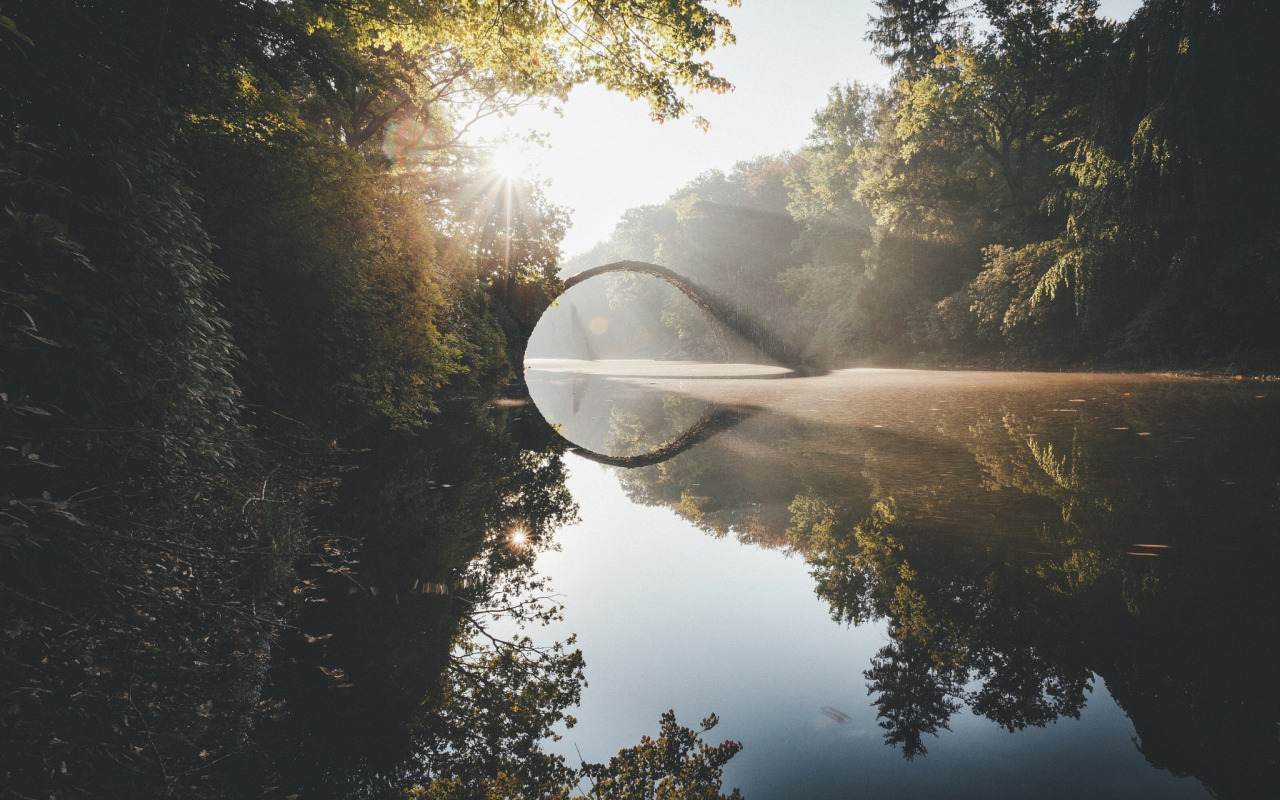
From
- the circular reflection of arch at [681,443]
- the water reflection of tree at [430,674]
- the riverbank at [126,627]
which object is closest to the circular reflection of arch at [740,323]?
the circular reflection of arch at [681,443]

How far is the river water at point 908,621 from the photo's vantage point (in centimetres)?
184

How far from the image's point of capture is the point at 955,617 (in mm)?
2676

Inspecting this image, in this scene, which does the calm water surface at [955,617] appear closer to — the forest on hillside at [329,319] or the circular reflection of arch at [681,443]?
the forest on hillside at [329,319]

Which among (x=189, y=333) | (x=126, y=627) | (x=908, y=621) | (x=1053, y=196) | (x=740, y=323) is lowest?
(x=908, y=621)

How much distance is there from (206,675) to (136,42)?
4483mm

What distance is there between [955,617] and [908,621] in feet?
0.71

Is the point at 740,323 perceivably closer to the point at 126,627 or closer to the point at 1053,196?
the point at 1053,196

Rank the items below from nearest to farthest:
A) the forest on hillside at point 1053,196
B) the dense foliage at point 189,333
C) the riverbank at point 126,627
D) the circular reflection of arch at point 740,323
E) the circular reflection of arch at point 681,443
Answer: the riverbank at point 126,627
the dense foliage at point 189,333
the circular reflection of arch at point 681,443
the forest on hillside at point 1053,196
the circular reflection of arch at point 740,323

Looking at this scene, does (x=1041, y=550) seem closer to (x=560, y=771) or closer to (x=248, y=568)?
(x=560, y=771)

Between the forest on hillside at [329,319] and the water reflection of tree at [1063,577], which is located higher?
the forest on hillside at [329,319]

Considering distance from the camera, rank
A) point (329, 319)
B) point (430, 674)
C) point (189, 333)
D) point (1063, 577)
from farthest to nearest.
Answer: point (329, 319) < point (189, 333) < point (1063, 577) < point (430, 674)

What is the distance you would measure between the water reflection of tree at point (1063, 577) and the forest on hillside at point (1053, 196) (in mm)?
13061

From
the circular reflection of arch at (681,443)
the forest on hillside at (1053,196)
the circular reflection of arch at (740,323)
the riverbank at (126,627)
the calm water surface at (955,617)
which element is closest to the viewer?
the riverbank at (126,627)

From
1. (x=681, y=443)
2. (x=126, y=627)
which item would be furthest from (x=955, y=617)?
(x=681, y=443)
